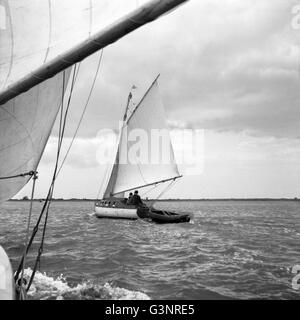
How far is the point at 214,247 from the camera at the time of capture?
60.6 ft

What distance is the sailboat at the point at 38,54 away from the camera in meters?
4.31

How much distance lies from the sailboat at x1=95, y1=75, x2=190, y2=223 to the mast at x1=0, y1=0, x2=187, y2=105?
30.3m

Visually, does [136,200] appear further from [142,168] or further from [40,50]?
[40,50]

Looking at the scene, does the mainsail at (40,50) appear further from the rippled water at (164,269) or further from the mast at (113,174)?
the mast at (113,174)

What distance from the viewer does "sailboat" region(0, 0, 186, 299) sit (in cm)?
431

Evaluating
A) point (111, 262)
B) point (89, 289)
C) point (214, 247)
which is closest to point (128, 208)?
point (214, 247)

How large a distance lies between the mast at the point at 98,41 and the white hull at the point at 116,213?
32838 millimetres

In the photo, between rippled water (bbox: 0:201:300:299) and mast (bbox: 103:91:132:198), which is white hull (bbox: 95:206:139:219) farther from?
rippled water (bbox: 0:201:300:299)

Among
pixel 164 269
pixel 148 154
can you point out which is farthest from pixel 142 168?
pixel 164 269

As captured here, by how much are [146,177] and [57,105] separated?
101ft

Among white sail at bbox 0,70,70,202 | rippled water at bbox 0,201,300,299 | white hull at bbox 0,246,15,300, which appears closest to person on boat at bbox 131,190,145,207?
rippled water at bbox 0,201,300,299

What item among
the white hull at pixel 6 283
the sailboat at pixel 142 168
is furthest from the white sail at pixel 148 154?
the white hull at pixel 6 283

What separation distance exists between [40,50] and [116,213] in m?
34.8
